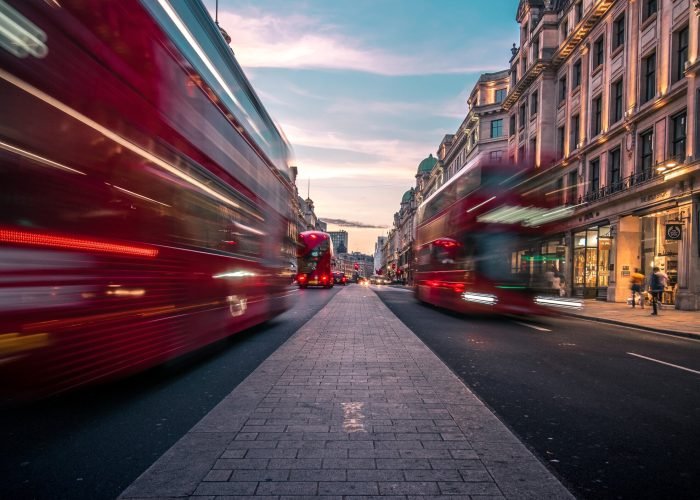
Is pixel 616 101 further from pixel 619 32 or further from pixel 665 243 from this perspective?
pixel 665 243

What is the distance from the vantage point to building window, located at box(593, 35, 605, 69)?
2914 cm

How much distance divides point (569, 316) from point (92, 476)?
17.9m

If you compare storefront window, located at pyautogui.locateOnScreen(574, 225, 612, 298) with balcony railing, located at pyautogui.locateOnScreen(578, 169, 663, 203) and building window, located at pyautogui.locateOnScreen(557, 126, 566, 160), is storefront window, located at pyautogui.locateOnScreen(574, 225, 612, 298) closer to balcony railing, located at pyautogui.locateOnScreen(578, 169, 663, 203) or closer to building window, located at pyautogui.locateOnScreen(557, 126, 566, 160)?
balcony railing, located at pyautogui.locateOnScreen(578, 169, 663, 203)

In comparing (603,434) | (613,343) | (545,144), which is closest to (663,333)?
(613,343)

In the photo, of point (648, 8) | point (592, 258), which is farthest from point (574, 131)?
point (648, 8)

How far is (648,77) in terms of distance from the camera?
961 inches

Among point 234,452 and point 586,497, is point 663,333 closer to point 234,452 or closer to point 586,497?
point 586,497

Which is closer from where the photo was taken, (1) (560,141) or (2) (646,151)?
(2) (646,151)

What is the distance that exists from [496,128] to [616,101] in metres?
27.1

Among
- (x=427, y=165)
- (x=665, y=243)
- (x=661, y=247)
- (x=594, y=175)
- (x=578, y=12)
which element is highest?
(x=427, y=165)

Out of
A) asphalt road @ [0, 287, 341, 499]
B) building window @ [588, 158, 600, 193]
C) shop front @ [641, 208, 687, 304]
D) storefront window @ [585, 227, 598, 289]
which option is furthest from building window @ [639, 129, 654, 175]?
asphalt road @ [0, 287, 341, 499]

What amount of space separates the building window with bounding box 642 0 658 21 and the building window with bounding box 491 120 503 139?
29.1 m

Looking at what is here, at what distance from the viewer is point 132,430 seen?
420 centimetres

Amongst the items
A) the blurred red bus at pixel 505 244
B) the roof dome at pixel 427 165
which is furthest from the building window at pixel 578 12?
the roof dome at pixel 427 165
